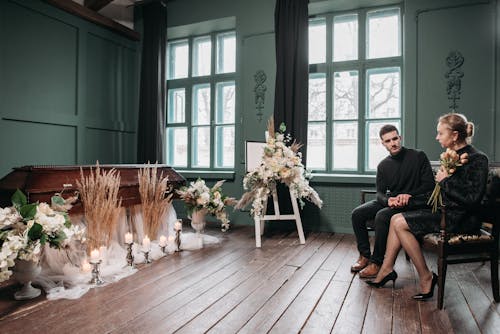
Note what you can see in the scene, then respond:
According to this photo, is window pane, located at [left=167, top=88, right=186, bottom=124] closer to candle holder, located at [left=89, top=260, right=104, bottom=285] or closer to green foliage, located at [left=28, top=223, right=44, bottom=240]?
candle holder, located at [left=89, top=260, right=104, bottom=285]

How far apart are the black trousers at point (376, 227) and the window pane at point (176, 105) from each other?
3387mm

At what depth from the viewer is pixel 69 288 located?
7.48 feet

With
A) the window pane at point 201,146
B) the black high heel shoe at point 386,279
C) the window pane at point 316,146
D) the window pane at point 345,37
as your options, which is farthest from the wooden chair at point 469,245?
the window pane at point 201,146

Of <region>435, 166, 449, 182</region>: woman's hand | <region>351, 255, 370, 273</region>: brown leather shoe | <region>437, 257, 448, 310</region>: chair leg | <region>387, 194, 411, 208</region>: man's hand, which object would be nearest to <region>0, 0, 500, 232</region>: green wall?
<region>351, 255, 370, 273</region>: brown leather shoe

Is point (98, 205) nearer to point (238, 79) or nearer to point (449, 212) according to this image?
point (449, 212)

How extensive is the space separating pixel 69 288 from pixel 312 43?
3.84m

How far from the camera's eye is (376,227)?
247 centimetres

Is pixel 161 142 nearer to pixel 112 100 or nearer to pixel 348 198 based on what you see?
pixel 112 100

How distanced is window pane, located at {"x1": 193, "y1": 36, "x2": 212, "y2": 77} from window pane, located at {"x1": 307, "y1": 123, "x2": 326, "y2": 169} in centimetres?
187

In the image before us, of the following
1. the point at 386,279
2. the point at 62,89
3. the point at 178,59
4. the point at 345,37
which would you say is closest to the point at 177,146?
the point at 178,59

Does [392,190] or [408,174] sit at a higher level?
[408,174]

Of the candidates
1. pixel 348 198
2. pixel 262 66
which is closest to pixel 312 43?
pixel 262 66

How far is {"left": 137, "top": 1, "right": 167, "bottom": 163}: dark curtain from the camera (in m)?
4.99

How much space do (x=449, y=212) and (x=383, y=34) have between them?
9.50 feet
